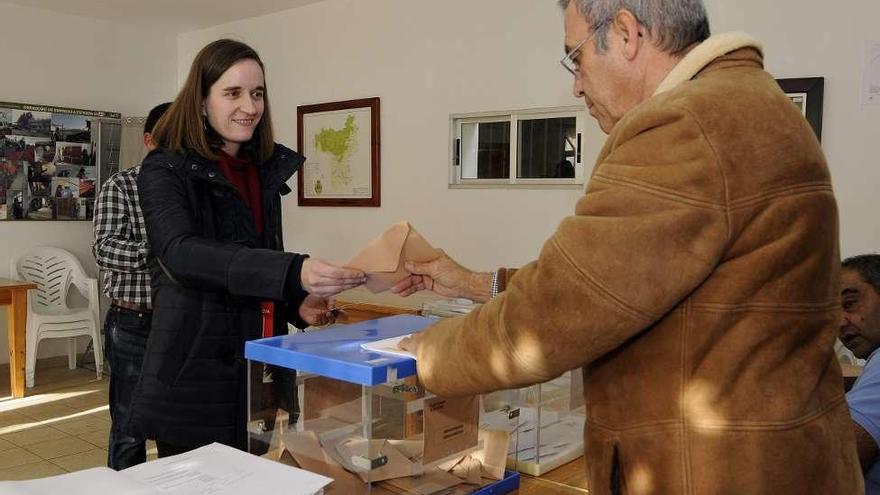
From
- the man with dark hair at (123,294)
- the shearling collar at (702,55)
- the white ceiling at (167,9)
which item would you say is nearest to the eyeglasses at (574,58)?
the shearling collar at (702,55)

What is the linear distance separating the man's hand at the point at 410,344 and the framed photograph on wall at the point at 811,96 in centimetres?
282

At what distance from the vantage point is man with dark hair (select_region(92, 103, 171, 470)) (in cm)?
279

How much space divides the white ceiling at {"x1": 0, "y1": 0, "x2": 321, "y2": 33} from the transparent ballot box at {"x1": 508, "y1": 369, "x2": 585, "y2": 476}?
4.42m

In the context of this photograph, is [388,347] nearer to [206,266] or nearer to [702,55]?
[206,266]

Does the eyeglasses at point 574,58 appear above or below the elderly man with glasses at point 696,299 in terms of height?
above

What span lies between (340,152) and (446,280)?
390cm

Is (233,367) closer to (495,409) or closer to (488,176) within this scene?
(495,409)

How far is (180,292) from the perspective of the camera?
1.67 meters

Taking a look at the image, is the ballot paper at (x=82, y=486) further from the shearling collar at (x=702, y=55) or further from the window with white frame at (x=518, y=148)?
the window with white frame at (x=518, y=148)

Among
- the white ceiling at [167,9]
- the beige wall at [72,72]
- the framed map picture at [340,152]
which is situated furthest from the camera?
the beige wall at [72,72]

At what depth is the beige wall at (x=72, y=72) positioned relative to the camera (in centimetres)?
568

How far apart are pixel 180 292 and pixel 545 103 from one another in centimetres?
302

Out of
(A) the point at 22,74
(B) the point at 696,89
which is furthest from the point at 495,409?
(A) the point at 22,74

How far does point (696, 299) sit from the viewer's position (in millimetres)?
917
